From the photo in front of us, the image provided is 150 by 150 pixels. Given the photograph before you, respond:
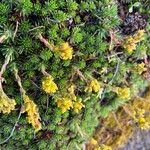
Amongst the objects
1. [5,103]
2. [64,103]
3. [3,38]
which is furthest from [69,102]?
[3,38]

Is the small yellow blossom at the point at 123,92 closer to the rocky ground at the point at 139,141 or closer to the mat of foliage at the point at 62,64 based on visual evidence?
the mat of foliage at the point at 62,64

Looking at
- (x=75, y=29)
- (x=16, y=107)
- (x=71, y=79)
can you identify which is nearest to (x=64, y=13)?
(x=75, y=29)

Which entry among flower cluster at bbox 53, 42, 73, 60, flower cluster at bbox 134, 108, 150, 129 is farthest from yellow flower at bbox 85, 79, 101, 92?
flower cluster at bbox 134, 108, 150, 129

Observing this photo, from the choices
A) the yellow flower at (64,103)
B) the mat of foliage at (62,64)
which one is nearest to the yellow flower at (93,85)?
the mat of foliage at (62,64)

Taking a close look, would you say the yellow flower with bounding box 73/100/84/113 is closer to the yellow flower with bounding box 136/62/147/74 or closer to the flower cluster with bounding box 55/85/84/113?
the flower cluster with bounding box 55/85/84/113

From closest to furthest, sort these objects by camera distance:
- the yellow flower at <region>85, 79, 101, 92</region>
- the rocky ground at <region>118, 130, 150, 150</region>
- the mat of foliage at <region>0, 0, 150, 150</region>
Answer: the mat of foliage at <region>0, 0, 150, 150</region> < the yellow flower at <region>85, 79, 101, 92</region> < the rocky ground at <region>118, 130, 150, 150</region>

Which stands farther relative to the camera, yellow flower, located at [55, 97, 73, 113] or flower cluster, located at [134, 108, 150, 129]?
flower cluster, located at [134, 108, 150, 129]

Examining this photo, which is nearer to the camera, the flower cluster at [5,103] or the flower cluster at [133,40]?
the flower cluster at [5,103]

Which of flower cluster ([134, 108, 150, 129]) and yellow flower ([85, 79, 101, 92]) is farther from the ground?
yellow flower ([85, 79, 101, 92])
